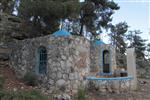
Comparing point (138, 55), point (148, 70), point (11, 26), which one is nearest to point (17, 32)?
point (11, 26)

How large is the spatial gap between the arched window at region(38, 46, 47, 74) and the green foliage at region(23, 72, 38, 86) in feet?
1.32

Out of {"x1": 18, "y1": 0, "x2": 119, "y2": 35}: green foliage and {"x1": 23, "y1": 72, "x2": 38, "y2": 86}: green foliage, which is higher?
{"x1": 18, "y1": 0, "x2": 119, "y2": 35}: green foliage

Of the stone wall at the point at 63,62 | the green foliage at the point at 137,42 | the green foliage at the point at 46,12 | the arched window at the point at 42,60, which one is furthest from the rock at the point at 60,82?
the green foliage at the point at 137,42

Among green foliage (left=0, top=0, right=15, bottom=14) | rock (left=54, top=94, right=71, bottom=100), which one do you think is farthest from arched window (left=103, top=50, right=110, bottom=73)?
green foliage (left=0, top=0, right=15, bottom=14)

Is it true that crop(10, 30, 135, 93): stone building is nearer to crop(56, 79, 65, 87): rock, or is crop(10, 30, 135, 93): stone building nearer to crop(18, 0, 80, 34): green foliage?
crop(56, 79, 65, 87): rock

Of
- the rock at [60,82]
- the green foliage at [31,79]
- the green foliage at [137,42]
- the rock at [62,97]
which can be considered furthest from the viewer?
the green foliage at [137,42]

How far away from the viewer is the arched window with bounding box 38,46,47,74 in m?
10.3

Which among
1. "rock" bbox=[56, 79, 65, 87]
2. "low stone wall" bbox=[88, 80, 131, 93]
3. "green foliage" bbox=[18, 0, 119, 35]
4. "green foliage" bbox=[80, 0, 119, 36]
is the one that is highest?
"green foliage" bbox=[80, 0, 119, 36]

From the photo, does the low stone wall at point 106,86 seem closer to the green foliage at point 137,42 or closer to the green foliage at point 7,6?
the green foliage at point 7,6

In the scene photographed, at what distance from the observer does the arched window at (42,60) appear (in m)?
10.3

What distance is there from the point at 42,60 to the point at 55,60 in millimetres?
994

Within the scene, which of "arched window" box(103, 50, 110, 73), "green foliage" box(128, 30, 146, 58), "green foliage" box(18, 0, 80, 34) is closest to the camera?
"green foliage" box(18, 0, 80, 34)

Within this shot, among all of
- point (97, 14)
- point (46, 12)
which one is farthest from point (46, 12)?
point (97, 14)

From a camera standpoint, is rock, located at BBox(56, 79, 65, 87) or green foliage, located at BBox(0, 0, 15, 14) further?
green foliage, located at BBox(0, 0, 15, 14)
